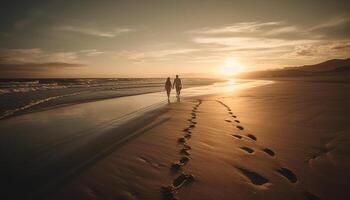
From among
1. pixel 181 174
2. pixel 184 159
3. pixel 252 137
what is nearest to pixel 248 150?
pixel 252 137

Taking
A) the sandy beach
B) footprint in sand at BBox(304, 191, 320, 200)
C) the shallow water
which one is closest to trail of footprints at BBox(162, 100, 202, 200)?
the sandy beach

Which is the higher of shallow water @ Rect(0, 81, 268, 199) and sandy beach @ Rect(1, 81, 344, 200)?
sandy beach @ Rect(1, 81, 344, 200)

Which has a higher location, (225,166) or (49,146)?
(225,166)

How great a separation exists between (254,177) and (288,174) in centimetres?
68

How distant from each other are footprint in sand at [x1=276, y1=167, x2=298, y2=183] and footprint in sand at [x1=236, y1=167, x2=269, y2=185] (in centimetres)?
45

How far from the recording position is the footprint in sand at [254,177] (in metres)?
4.26

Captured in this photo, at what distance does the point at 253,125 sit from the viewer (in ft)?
29.1

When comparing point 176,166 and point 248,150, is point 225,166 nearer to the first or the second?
point 176,166

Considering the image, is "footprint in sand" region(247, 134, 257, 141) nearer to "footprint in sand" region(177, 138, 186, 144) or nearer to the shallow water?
"footprint in sand" region(177, 138, 186, 144)

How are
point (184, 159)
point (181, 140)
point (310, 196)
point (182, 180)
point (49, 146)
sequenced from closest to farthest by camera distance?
point (310, 196) → point (182, 180) → point (184, 159) → point (49, 146) → point (181, 140)

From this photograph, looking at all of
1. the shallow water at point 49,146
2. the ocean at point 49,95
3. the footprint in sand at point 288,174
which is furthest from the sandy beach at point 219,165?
the ocean at point 49,95

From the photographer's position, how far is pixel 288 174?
4.57 meters

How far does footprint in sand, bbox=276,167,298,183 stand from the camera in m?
4.32

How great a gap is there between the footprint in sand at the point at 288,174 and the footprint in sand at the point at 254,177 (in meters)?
0.45
